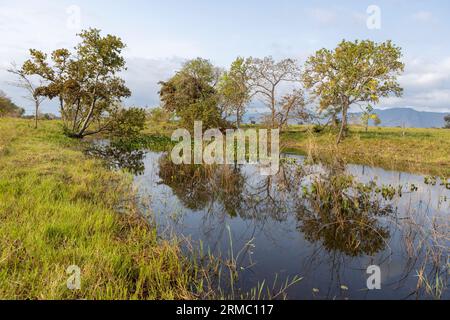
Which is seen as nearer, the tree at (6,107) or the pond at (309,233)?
the pond at (309,233)

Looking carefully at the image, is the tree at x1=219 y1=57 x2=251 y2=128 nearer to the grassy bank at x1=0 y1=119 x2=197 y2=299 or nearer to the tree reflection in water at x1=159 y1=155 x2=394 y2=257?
the tree reflection in water at x1=159 y1=155 x2=394 y2=257

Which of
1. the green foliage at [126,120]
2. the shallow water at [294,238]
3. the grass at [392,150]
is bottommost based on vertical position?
the shallow water at [294,238]

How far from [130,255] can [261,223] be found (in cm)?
434

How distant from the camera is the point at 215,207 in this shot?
9859 mm

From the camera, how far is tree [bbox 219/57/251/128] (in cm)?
3750

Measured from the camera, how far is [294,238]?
24.6ft

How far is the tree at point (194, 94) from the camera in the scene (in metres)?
34.0

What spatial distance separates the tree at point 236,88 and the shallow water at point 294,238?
26943mm

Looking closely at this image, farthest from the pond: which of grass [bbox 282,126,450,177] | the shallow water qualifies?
grass [bbox 282,126,450,177]

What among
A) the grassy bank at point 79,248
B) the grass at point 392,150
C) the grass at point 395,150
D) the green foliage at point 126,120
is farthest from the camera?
the green foliage at point 126,120

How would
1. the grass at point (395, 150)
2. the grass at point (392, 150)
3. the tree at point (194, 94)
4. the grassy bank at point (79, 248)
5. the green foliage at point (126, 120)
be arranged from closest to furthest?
the grassy bank at point (79, 248), the grass at point (392, 150), the grass at point (395, 150), the green foliage at point (126, 120), the tree at point (194, 94)

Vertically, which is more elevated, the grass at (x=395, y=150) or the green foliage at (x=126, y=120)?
the green foliage at (x=126, y=120)

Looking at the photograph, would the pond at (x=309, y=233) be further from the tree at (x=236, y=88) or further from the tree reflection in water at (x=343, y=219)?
the tree at (x=236, y=88)

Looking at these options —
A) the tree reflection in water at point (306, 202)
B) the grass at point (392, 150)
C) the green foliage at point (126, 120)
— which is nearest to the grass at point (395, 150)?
the grass at point (392, 150)
